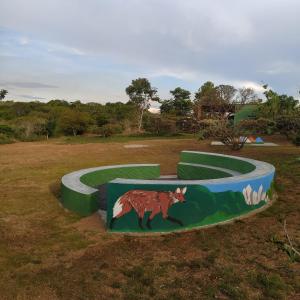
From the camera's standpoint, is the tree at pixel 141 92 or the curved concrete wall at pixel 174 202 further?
the tree at pixel 141 92

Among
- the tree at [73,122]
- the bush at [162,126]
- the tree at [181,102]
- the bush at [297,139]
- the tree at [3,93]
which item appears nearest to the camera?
the bush at [297,139]

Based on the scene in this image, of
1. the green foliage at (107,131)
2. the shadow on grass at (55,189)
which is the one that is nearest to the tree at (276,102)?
the green foliage at (107,131)

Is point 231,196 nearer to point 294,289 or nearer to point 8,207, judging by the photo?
point 294,289

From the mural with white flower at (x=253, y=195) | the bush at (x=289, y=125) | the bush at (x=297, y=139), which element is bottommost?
the mural with white flower at (x=253, y=195)

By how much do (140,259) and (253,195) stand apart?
16.0 ft

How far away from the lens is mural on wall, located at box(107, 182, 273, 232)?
9.21 metres

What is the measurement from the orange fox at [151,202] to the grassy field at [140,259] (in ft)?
2.12

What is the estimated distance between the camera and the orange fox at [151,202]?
9.20 metres

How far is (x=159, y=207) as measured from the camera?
921 cm

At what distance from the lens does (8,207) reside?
1200 centimetres

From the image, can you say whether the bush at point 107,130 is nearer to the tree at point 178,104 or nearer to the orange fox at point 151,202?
the tree at point 178,104

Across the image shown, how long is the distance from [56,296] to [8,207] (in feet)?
22.2

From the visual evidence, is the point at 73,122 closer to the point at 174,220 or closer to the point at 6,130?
the point at 6,130

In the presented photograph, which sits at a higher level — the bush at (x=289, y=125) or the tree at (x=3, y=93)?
the tree at (x=3, y=93)
